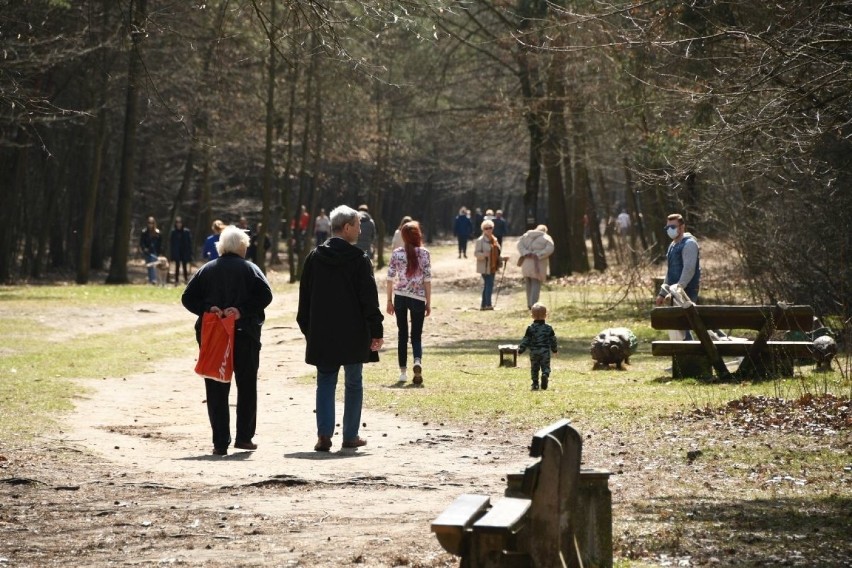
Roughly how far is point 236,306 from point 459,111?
30576 mm

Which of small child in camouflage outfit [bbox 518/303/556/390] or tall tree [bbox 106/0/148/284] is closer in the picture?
small child in camouflage outfit [bbox 518/303/556/390]

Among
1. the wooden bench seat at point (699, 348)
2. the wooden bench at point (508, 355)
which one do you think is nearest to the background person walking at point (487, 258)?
the wooden bench at point (508, 355)

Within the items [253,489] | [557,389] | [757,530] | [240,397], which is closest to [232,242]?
[240,397]

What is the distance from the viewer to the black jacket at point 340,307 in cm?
1153

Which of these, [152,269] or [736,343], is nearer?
[736,343]

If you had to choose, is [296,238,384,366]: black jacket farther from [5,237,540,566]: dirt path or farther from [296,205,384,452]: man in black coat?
[5,237,540,566]: dirt path

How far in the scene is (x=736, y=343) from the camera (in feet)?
54.4

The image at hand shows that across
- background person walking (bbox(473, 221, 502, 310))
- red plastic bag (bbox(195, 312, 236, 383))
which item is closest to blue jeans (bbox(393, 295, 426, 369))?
red plastic bag (bbox(195, 312, 236, 383))

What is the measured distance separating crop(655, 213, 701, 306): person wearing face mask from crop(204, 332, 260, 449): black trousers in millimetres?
7641

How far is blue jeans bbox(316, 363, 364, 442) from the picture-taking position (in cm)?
1170

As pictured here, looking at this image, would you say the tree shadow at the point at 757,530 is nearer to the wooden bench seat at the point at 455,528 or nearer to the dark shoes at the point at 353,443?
the wooden bench seat at the point at 455,528

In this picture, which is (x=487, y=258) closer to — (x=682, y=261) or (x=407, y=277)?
(x=682, y=261)

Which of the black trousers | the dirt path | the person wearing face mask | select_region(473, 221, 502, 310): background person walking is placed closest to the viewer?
the dirt path

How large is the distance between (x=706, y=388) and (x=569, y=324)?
39.4 feet
